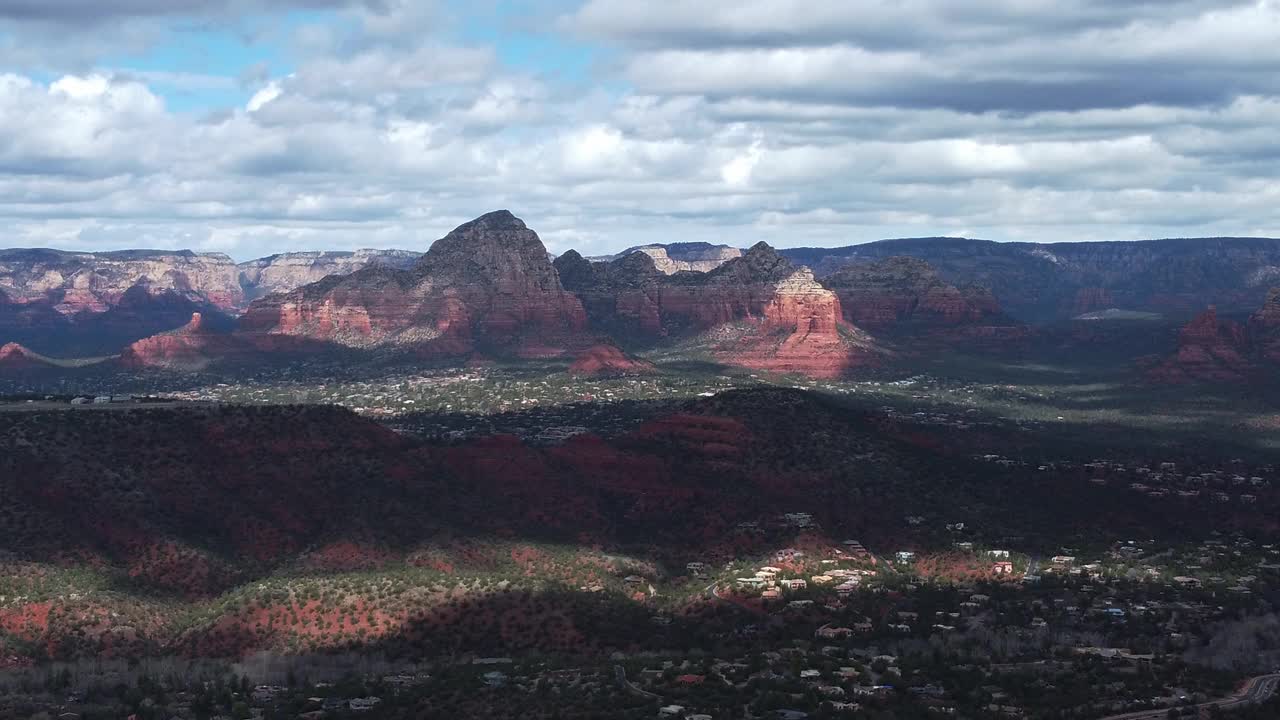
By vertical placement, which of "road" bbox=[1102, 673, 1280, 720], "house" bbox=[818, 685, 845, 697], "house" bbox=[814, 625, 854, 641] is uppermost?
"house" bbox=[818, 685, 845, 697]

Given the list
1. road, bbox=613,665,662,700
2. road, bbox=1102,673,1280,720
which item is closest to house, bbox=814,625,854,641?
road, bbox=613,665,662,700

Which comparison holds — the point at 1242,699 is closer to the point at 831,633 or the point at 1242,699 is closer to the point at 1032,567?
the point at 831,633

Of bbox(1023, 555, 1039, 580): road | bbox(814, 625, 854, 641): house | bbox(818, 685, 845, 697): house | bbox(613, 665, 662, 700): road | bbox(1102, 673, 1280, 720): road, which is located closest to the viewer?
bbox(1102, 673, 1280, 720): road

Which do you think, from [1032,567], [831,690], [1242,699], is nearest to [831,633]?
[831,690]

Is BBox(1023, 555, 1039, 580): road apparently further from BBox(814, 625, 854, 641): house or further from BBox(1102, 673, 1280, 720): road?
BBox(1102, 673, 1280, 720): road

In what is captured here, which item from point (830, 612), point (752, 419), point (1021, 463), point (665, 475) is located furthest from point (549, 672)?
point (1021, 463)

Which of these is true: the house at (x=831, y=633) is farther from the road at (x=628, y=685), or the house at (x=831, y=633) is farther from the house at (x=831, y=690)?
the road at (x=628, y=685)

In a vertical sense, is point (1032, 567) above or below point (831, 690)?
below

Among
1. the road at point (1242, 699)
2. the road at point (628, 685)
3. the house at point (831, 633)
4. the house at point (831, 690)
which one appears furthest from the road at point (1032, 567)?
the road at point (628, 685)

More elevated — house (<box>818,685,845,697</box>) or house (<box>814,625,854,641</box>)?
house (<box>818,685,845,697</box>)
